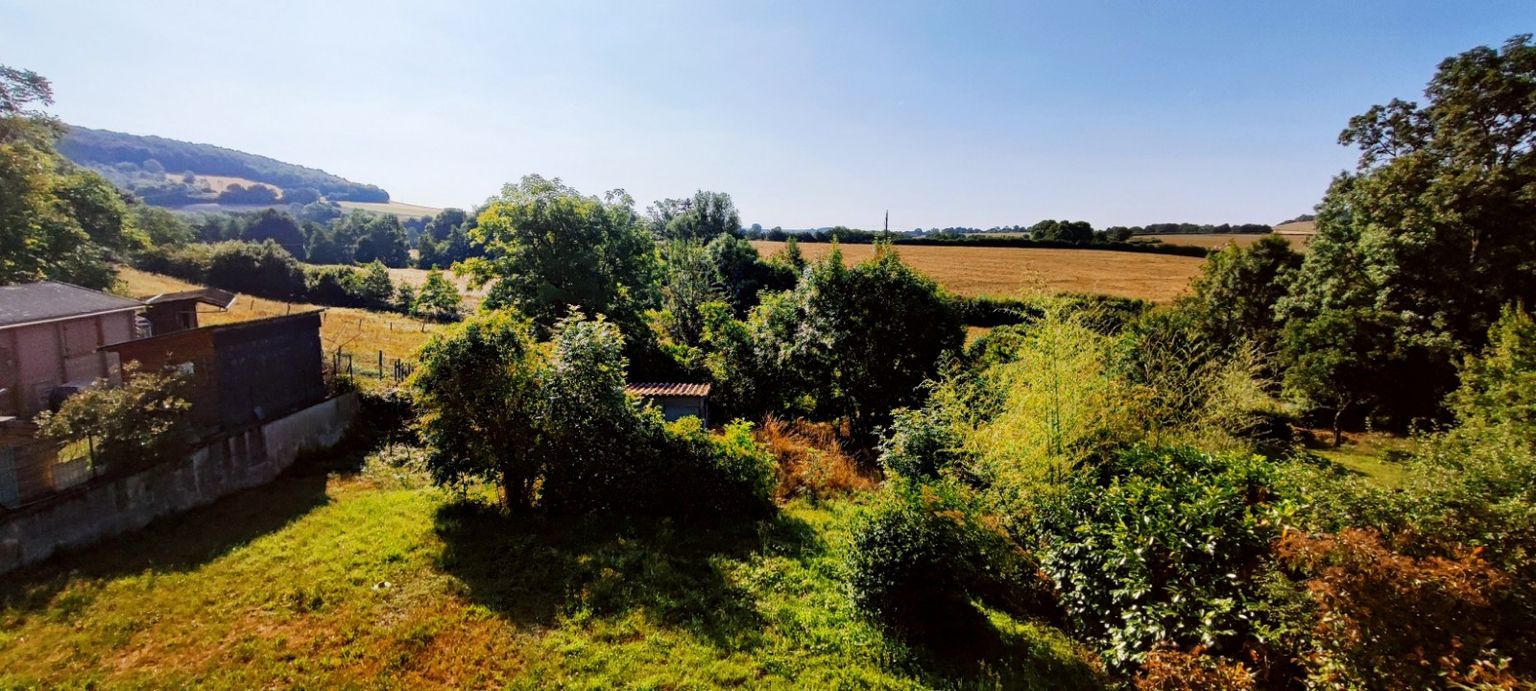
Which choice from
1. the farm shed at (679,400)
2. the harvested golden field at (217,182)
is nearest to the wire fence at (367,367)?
the farm shed at (679,400)

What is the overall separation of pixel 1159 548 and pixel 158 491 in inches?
564

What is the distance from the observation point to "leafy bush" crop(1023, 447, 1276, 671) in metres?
5.50

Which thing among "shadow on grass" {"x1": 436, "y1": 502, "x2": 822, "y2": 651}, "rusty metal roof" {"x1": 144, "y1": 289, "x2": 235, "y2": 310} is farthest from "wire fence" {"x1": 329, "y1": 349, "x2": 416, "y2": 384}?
"shadow on grass" {"x1": 436, "y1": 502, "x2": 822, "y2": 651}

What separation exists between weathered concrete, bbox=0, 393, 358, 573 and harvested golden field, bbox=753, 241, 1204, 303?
27911mm

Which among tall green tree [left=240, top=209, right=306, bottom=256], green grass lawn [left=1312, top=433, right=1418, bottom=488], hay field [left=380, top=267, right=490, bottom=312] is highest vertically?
tall green tree [left=240, top=209, right=306, bottom=256]

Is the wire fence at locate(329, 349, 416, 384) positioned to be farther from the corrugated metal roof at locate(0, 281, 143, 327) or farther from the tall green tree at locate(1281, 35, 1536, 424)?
the tall green tree at locate(1281, 35, 1536, 424)

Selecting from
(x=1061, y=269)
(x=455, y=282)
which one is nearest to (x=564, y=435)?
(x=1061, y=269)

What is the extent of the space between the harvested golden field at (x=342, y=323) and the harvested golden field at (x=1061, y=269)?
914 inches

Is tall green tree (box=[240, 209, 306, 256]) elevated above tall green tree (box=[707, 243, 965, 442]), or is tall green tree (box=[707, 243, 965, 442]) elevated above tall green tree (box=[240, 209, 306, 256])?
tall green tree (box=[240, 209, 306, 256])

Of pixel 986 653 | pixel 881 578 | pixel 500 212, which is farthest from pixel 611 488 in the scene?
pixel 500 212

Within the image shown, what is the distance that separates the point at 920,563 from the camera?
6.33 meters

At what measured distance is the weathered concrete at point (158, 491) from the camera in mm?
7562

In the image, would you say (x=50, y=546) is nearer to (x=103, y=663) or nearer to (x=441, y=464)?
(x=103, y=663)

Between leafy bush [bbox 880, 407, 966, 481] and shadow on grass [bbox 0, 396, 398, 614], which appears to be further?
leafy bush [bbox 880, 407, 966, 481]
